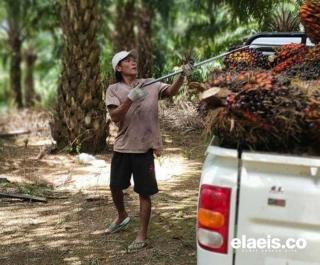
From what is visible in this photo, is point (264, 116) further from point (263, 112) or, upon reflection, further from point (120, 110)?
point (120, 110)

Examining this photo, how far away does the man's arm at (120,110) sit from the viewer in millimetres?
4676

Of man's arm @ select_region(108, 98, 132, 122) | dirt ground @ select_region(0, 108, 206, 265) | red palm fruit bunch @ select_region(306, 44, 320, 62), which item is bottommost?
dirt ground @ select_region(0, 108, 206, 265)

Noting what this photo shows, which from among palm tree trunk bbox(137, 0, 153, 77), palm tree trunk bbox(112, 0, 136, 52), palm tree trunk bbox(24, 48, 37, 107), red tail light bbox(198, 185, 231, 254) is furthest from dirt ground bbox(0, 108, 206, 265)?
palm tree trunk bbox(24, 48, 37, 107)

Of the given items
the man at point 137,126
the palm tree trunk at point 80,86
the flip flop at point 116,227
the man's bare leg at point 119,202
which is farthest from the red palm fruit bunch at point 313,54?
the palm tree trunk at point 80,86

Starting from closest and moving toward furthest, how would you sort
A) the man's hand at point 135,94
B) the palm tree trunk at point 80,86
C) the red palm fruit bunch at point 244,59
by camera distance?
the red palm fruit bunch at point 244,59 → the man's hand at point 135,94 → the palm tree trunk at point 80,86

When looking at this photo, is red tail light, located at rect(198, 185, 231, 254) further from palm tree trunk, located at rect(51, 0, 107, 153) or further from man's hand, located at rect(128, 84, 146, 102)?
palm tree trunk, located at rect(51, 0, 107, 153)

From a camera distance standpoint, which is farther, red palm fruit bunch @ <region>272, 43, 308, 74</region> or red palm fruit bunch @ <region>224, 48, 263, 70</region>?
red palm fruit bunch @ <region>224, 48, 263, 70</region>

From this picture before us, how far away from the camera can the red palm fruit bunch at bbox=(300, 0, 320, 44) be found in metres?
4.50

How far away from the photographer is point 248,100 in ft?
9.46

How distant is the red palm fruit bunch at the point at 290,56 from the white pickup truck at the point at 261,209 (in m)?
1.51

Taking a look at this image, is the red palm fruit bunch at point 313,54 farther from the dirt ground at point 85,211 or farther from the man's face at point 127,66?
the dirt ground at point 85,211

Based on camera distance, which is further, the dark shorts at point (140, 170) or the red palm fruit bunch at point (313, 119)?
the dark shorts at point (140, 170)

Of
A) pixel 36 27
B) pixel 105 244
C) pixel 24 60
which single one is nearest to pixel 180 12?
pixel 36 27

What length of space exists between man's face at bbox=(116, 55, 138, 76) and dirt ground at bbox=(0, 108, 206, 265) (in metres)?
1.45
